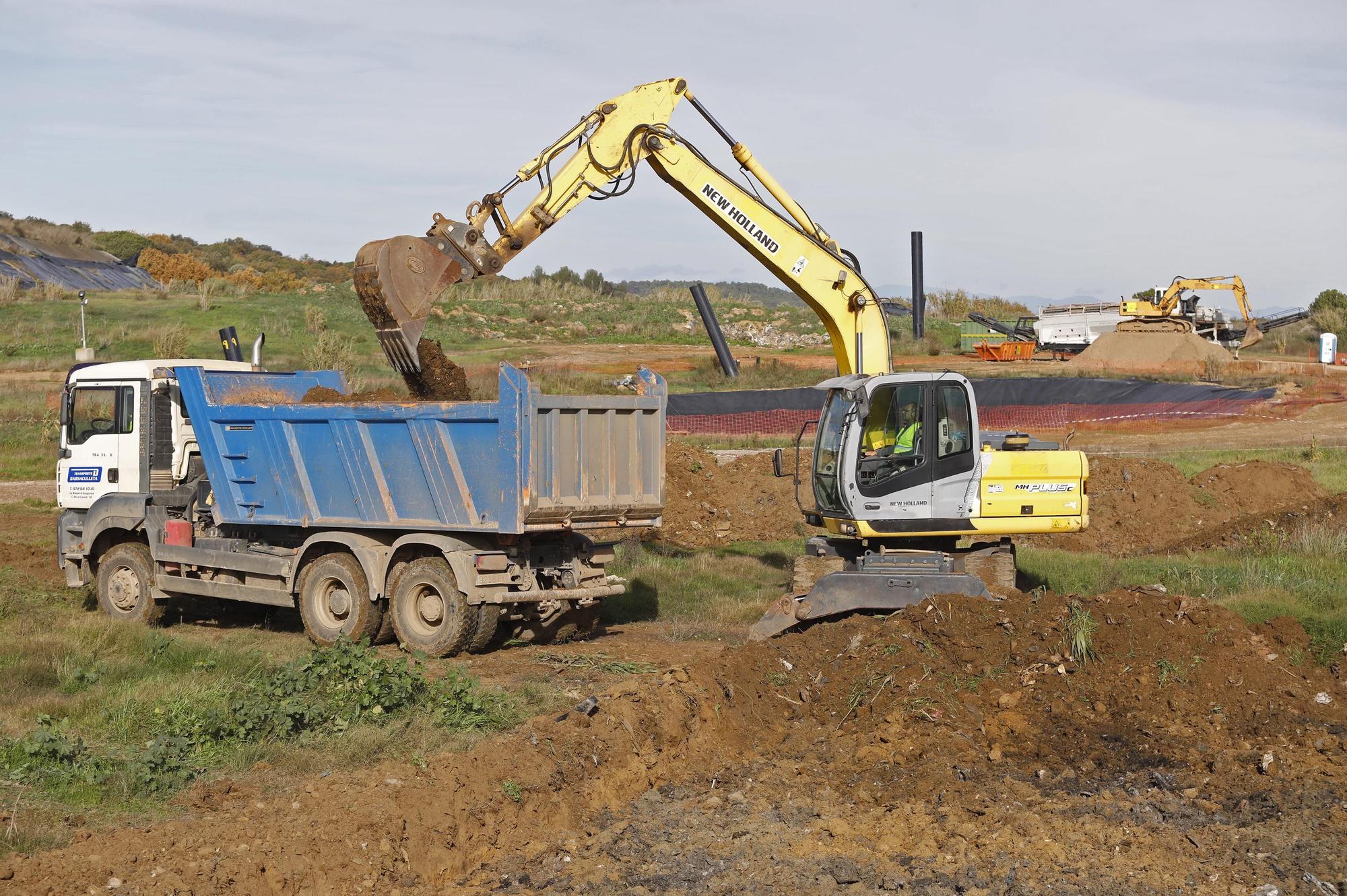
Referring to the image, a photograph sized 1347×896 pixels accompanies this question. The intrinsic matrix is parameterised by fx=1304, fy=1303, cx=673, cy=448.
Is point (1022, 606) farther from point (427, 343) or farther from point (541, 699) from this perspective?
point (427, 343)

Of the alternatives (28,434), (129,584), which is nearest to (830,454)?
(129,584)

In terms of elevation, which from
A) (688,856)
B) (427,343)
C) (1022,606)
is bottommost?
(688,856)

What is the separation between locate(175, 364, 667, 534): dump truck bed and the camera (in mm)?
10789

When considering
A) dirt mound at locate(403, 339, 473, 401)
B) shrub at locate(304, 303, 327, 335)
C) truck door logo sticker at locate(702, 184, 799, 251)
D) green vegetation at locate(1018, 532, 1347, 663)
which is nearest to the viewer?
green vegetation at locate(1018, 532, 1347, 663)

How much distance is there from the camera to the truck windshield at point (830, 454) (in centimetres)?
1191

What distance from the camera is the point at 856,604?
432 inches

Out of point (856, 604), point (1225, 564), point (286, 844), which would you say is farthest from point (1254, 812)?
point (1225, 564)

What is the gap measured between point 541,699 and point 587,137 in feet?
21.5

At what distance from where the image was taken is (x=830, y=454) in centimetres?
1214

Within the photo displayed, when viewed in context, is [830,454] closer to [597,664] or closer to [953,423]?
[953,423]

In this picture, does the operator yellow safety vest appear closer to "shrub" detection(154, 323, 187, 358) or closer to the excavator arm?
the excavator arm

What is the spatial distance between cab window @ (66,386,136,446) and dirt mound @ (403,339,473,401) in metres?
3.21

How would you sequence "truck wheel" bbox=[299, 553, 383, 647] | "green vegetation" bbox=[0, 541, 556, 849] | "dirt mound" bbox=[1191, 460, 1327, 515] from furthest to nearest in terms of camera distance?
1. "dirt mound" bbox=[1191, 460, 1327, 515]
2. "truck wheel" bbox=[299, 553, 383, 647]
3. "green vegetation" bbox=[0, 541, 556, 849]

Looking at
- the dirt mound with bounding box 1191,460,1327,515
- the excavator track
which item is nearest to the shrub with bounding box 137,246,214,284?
the excavator track
